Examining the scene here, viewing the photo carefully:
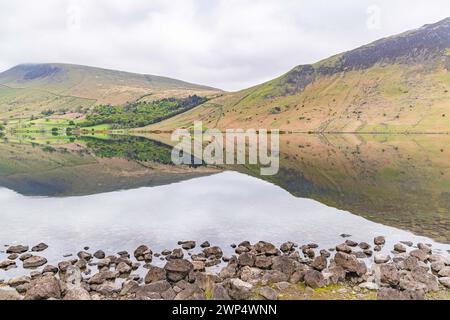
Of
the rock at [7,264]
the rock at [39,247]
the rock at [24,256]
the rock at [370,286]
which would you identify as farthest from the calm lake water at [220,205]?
the rock at [370,286]

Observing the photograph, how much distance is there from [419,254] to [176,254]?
767 inches

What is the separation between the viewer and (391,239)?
3784 cm

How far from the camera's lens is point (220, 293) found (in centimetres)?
2442

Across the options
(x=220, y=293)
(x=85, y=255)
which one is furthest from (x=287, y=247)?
(x=85, y=255)

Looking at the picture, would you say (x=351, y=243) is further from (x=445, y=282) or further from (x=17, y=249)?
(x=17, y=249)

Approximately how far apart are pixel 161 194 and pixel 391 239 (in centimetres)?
3701

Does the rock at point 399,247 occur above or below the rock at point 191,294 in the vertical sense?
below

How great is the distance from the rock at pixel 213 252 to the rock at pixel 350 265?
947 centimetres

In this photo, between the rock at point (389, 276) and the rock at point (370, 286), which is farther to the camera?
the rock at point (389, 276)

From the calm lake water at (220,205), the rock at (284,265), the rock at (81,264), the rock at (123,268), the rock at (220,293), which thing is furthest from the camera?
the calm lake water at (220,205)

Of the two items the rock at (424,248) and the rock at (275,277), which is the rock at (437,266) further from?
the rock at (275,277)

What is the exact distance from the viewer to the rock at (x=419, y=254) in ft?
103
